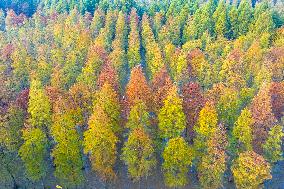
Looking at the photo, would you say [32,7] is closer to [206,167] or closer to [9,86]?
[9,86]

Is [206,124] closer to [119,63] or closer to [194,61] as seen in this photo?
[194,61]

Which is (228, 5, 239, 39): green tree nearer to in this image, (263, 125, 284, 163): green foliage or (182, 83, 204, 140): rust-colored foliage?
(182, 83, 204, 140): rust-colored foliage

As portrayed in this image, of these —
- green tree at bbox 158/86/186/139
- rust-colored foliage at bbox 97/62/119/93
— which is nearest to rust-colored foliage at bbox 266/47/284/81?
green tree at bbox 158/86/186/139

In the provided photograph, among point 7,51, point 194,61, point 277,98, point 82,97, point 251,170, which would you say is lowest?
point 251,170

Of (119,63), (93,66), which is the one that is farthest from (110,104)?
(119,63)

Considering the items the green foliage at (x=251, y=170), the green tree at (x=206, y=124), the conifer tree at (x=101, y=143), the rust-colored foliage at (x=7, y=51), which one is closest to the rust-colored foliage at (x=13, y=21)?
the rust-colored foliage at (x=7, y=51)

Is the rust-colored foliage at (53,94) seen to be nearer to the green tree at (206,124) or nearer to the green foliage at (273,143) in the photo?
the green tree at (206,124)
